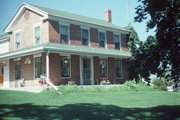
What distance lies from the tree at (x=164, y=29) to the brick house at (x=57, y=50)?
10.3 meters

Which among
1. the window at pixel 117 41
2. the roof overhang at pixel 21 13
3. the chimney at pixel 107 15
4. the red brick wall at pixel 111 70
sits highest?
the chimney at pixel 107 15

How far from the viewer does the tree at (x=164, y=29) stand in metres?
8.58

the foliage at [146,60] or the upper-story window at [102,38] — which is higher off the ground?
the upper-story window at [102,38]

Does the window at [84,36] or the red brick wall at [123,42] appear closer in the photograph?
the window at [84,36]

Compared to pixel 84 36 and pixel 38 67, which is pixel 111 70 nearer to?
pixel 84 36

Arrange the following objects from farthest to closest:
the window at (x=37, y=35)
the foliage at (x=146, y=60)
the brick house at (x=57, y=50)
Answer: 1. the window at (x=37, y=35)
2. the brick house at (x=57, y=50)
3. the foliage at (x=146, y=60)

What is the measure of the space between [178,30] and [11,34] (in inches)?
837

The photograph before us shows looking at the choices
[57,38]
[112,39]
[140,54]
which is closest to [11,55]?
[57,38]

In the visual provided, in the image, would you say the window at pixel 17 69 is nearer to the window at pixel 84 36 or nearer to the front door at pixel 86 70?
the front door at pixel 86 70

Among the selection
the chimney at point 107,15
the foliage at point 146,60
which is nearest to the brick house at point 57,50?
the chimney at point 107,15

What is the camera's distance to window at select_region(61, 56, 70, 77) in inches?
810

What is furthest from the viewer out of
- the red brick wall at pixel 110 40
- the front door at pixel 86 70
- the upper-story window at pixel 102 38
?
the red brick wall at pixel 110 40

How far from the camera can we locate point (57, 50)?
18.4m

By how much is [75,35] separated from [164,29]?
46.5 ft
